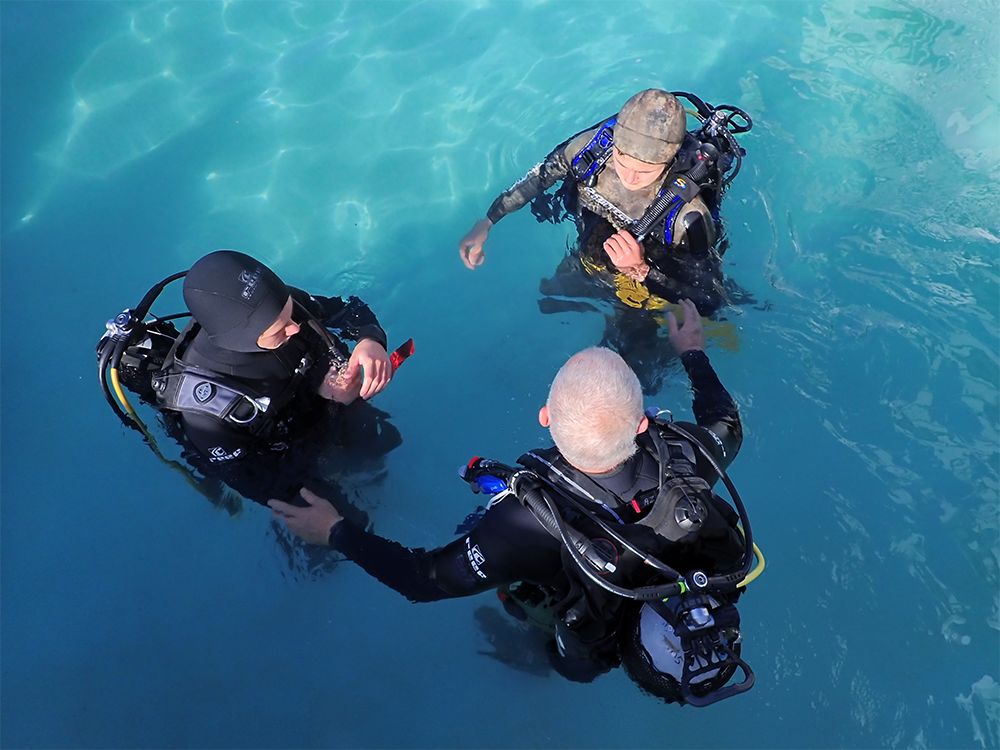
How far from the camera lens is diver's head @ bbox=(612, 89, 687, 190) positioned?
10.4 feet

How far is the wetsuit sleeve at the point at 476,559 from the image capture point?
7.61 feet

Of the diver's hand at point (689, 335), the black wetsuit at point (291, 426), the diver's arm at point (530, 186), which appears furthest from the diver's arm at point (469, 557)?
the diver's arm at point (530, 186)

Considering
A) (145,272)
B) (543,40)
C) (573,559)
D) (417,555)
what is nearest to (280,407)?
(417,555)

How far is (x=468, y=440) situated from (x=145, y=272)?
115 inches

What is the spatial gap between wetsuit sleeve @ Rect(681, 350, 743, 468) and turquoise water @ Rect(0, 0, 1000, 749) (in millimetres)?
A: 1405

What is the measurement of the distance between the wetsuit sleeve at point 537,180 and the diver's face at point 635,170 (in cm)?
59

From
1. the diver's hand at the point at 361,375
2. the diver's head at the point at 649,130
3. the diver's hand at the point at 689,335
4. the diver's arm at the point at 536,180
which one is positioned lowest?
the diver's hand at the point at 689,335

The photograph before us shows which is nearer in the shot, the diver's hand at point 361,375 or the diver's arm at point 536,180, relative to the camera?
the diver's hand at point 361,375

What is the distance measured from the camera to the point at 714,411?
289cm

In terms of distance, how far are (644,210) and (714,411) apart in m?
1.38

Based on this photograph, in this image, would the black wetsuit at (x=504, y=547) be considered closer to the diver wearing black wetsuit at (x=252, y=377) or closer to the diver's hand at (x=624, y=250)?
the diver wearing black wetsuit at (x=252, y=377)

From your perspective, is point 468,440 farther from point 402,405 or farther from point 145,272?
point 145,272

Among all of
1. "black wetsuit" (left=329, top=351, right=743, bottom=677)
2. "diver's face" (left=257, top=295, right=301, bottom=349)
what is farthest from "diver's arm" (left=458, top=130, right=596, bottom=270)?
"black wetsuit" (left=329, top=351, right=743, bottom=677)

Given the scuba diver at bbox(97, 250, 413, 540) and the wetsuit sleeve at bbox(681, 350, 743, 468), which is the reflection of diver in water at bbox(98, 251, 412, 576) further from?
the wetsuit sleeve at bbox(681, 350, 743, 468)
